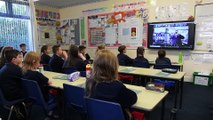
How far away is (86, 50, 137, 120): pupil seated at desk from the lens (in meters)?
1.32

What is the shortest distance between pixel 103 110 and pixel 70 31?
5725 millimetres

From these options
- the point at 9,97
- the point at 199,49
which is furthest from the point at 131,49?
the point at 9,97

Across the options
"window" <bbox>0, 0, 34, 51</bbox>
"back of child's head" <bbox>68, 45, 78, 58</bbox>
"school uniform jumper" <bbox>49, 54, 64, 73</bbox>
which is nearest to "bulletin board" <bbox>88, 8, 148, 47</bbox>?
"window" <bbox>0, 0, 34, 51</bbox>

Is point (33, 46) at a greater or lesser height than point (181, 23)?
lesser

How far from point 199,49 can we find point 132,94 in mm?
3651

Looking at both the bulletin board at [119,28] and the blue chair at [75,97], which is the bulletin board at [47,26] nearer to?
the bulletin board at [119,28]

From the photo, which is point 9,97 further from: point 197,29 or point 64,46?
point 64,46

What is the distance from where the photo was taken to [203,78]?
4176mm

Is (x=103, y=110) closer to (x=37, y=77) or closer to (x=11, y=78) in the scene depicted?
(x=37, y=77)

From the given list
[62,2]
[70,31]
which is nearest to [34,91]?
[62,2]

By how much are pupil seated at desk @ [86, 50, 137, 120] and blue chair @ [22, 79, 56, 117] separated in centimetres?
78

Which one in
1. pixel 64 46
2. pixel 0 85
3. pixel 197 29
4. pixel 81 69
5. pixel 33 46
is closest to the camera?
pixel 0 85

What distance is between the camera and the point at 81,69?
289 cm

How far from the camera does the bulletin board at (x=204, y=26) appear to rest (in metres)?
4.08
